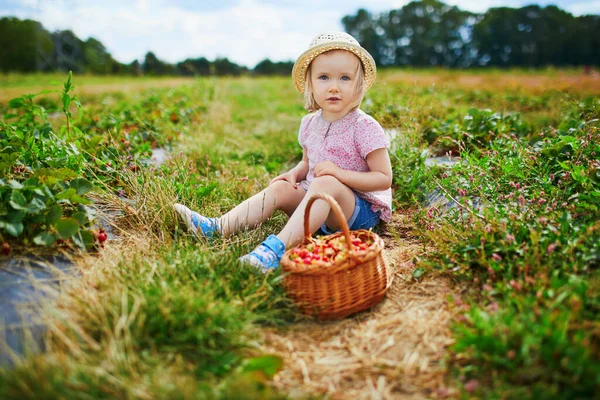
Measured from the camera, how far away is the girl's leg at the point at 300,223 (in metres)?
2.29

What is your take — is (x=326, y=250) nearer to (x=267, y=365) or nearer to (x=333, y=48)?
(x=267, y=365)

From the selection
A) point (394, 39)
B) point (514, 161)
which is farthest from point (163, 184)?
point (394, 39)

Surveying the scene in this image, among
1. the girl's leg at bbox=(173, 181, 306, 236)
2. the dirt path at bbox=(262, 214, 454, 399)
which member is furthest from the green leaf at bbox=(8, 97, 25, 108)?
the dirt path at bbox=(262, 214, 454, 399)

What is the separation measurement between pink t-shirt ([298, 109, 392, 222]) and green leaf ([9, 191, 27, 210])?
172 centimetres

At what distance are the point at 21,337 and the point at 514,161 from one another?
2.97 m

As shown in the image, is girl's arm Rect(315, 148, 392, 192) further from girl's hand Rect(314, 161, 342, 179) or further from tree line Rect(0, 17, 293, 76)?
tree line Rect(0, 17, 293, 76)

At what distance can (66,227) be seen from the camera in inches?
88.2

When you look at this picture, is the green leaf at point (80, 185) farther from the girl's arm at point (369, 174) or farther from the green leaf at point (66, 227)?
the girl's arm at point (369, 174)

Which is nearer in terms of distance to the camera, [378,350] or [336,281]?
[378,350]

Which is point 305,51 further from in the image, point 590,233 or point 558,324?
point 558,324

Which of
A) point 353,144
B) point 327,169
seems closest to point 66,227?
point 327,169

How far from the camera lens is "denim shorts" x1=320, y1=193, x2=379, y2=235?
280cm

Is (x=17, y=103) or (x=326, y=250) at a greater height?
(x=17, y=103)

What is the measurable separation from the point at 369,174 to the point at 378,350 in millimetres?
1161
